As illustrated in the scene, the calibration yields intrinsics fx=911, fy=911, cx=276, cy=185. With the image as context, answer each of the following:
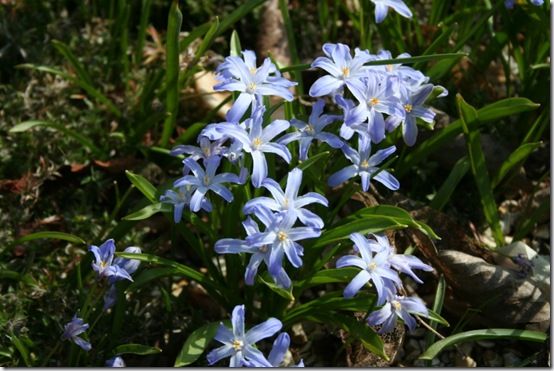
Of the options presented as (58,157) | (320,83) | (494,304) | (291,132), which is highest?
(320,83)

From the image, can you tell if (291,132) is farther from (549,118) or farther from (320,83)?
(549,118)

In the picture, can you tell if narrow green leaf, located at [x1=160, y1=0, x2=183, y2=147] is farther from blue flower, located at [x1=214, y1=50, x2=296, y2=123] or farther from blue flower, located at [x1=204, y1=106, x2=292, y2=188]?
blue flower, located at [x1=204, y1=106, x2=292, y2=188]

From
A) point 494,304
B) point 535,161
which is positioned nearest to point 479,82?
point 535,161

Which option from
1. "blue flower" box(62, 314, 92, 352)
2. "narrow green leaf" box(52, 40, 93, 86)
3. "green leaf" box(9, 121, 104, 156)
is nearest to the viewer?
"blue flower" box(62, 314, 92, 352)

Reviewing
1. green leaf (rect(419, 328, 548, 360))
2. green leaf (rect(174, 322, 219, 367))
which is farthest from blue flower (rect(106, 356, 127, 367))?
green leaf (rect(419, 328, 548, 360))

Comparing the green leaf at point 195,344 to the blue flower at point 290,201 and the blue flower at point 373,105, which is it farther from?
the blue flower at point 373,105

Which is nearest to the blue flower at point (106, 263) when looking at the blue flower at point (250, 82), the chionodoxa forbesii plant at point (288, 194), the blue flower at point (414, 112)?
the chionodoxa forbesii plant at point (288, 194)

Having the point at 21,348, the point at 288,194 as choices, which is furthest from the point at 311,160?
the point at 21,348
